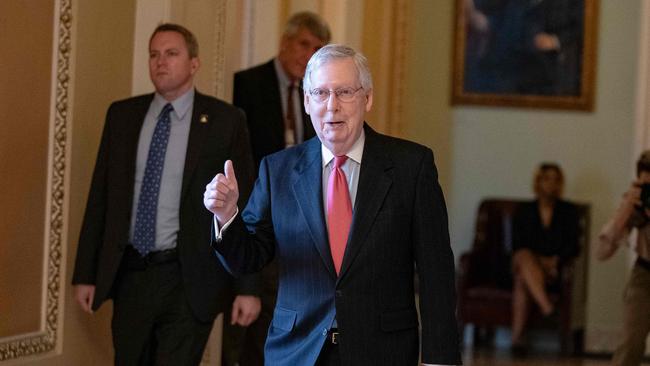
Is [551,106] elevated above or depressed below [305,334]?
above

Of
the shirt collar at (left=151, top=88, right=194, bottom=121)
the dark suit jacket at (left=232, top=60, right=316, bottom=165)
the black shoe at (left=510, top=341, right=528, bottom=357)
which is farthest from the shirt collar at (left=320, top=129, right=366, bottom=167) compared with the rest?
the black shoe at (left=510, top=341, right=528, bottom=357)

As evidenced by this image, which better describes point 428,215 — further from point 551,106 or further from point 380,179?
point 551,106

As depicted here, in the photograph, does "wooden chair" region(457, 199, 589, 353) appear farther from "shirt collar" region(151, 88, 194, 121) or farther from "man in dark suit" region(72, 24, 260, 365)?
"shirt collar" region(151, 88, 194, 121)

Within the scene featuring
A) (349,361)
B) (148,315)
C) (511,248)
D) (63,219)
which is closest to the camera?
(349,361)

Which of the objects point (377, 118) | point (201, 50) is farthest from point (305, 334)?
point (377, 118)

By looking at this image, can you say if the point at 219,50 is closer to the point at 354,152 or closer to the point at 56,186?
the point at 56,186

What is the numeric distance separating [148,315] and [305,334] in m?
1.63

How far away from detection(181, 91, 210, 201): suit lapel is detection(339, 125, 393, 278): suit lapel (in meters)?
1.65

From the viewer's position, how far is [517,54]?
525 inches

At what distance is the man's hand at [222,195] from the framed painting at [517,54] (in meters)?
9.58

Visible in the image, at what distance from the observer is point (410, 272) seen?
4.04m

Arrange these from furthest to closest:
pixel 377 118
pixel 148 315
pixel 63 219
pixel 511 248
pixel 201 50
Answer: pixel 511 248 < pixel 377 118 < pixel 201 50 < pixel 63 219 < pixel 148 315

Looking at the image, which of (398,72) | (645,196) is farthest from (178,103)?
(398,72)

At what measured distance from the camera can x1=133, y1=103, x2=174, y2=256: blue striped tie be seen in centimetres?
550
